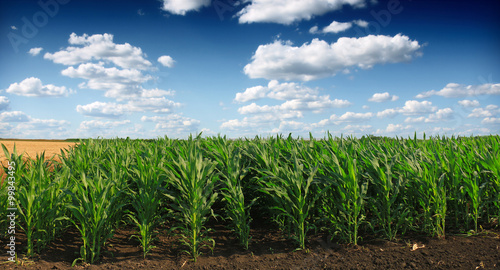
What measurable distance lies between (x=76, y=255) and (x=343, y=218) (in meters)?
3.17

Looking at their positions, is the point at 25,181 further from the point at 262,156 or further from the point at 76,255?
the point at 262,156

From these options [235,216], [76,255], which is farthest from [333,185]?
[76,255]

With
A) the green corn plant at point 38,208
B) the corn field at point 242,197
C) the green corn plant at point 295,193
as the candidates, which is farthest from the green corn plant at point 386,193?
the green corn plant at point 38,208

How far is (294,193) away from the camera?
146 inches

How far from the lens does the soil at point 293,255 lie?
133 inches

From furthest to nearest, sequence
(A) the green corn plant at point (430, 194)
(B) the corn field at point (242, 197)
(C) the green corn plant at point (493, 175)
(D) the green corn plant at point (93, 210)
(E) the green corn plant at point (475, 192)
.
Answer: (C) the green corn plant at point (493, 175), (E) the green corn plant at point (475, 192), (A) the green corn plant at point (430, 194), (B) the corn field at point (242, 197), (D) the green corn plant at point (93, 210)

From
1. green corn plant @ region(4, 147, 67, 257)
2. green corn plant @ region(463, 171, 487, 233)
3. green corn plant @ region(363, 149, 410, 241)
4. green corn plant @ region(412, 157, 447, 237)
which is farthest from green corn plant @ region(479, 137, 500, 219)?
green corn plant @ region(4, 147, 67, 257)

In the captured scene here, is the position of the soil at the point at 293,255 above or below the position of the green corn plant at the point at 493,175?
below

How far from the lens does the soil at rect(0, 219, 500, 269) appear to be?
11.1 ft

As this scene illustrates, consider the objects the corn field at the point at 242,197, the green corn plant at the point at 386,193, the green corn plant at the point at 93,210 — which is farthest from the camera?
the green corn plant at the point at 386,193

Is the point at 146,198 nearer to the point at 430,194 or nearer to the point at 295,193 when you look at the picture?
the point at 295,193

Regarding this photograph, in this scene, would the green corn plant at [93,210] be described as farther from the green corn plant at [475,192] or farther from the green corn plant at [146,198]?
the green corn plant at [475,192]

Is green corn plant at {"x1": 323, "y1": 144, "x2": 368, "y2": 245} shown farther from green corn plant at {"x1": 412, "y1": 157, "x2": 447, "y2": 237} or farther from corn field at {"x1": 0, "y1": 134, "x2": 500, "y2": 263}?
green corn plant at {"x1": 412, "y1": 157, "x2": 447, "y2": 237}

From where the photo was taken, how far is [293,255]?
353 cm
